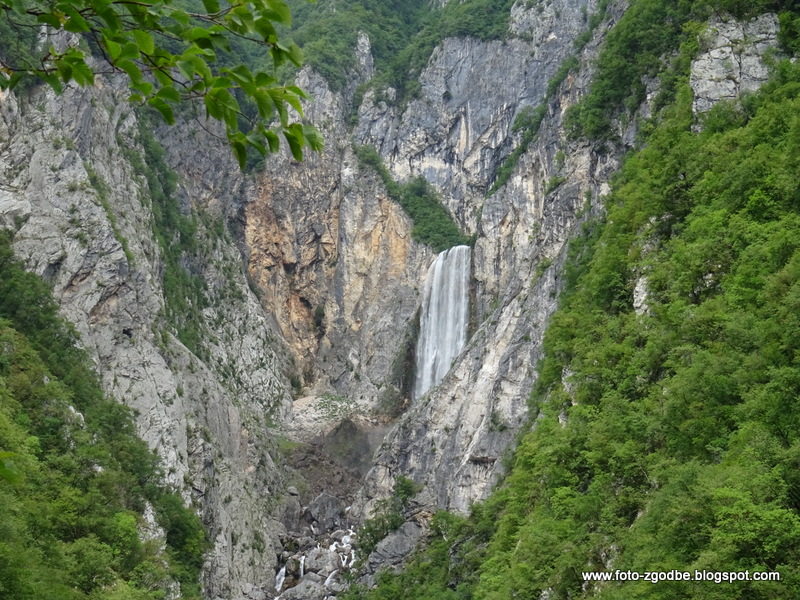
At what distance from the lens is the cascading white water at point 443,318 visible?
55031 millimetres

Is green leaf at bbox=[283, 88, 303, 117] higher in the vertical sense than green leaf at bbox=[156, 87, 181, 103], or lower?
lower

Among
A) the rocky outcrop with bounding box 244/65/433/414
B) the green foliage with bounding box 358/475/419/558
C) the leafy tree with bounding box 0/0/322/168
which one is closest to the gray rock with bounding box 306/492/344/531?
the green foliage with bounding box 358/475/419/558

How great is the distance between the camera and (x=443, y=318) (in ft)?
187

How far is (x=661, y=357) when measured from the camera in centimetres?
1761

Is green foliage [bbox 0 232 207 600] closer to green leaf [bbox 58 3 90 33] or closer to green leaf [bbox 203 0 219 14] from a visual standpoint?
green leaf [bbox 58 3 90 33]

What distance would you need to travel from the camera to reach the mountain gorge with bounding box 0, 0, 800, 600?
1460 cm

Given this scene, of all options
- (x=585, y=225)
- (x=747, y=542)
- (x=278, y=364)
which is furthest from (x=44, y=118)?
(x=747, y=542)

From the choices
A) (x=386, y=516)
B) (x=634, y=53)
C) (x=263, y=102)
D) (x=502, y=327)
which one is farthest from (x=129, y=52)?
(x=502, y=327)

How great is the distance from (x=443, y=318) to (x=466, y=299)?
221 cm

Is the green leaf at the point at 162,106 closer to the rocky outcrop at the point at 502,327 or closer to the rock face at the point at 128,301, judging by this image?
the rocky outcrop at the point at 502,327

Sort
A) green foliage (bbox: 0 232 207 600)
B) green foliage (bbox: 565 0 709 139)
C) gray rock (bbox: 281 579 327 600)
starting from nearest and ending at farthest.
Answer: green foliage (bbox: 0 232 207 600) < green foliage (bbox: 565 0 709 139) < gray rock (bbox: 281 579 327 600)

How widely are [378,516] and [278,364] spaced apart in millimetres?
20780

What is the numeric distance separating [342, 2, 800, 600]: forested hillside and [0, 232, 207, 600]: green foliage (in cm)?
992

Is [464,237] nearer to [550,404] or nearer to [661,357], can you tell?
[550,404]
